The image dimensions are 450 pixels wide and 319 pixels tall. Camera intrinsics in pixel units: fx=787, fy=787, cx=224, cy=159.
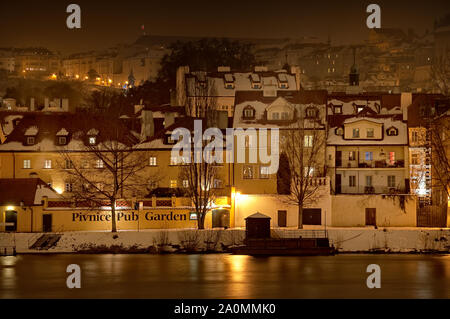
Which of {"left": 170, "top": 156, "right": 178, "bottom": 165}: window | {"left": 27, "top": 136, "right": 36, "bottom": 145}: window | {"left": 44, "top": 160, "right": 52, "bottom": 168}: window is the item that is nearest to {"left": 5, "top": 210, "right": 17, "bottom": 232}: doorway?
{"left": 44, "top": 160, "right": 52, "bottom": 168}: window

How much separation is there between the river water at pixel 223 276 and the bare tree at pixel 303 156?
6919mm

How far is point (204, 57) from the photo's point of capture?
121 metres

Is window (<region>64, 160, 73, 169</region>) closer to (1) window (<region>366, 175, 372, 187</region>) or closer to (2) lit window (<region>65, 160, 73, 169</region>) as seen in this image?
(2) lit window (<region>65, 160, 73, 169</region>)

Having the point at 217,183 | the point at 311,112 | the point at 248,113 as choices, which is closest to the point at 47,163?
the point at 217,183

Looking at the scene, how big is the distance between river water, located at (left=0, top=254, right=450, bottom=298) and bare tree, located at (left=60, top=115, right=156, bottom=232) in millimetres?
6150

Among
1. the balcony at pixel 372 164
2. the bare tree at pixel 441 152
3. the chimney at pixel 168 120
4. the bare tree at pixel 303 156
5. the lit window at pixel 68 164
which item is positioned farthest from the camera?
the chimney at pixel 168 120

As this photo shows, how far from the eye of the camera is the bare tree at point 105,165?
6475 centimetres

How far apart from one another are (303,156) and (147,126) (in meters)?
16.2

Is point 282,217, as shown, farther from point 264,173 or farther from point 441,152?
point 441,152

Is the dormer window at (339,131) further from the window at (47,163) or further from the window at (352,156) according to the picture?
the window at (47,163)

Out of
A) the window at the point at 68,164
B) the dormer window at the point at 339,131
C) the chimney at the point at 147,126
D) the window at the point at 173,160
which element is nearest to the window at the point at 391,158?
the dormer window at the point at 339,131

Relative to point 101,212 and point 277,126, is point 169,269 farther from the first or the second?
point 277,126
